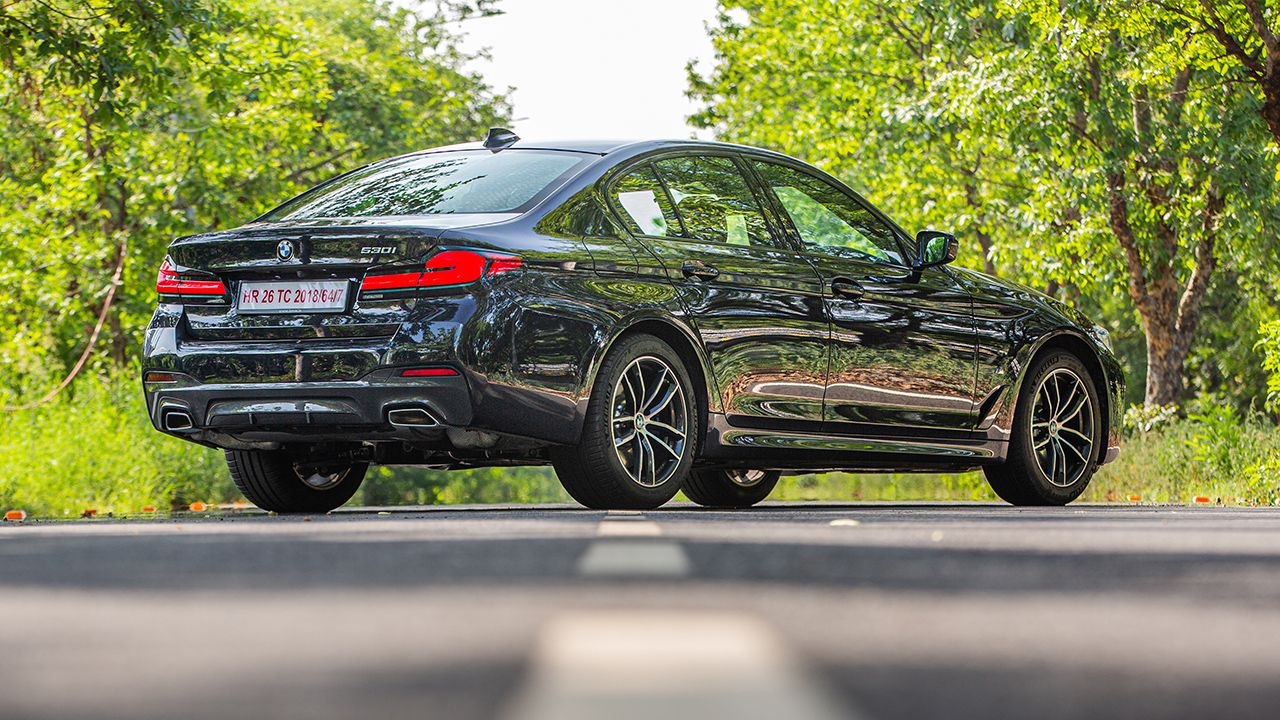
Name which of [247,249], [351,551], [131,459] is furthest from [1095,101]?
[351,551]

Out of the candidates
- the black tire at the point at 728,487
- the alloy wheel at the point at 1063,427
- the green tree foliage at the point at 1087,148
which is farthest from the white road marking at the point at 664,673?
the green tree foliage at the point at 1087,148

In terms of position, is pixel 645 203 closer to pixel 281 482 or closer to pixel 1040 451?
pixel 281 482

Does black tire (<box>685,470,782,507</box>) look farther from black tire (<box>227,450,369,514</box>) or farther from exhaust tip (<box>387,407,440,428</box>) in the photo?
exhaust tip (<box>387,407,440,428</box>)

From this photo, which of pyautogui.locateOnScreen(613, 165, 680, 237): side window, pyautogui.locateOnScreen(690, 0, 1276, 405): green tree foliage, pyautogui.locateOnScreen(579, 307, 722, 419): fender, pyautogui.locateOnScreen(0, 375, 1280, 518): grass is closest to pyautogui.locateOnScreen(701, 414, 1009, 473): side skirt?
pyautogui.locateOnScreen(579, 307, 722, 419): fender

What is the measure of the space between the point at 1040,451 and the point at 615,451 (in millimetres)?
3214

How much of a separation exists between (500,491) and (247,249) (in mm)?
31027

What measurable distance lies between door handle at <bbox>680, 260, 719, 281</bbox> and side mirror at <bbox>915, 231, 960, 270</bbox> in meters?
1.60

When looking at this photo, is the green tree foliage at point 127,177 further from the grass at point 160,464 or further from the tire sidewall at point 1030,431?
the tire sidewall at point 1030,431

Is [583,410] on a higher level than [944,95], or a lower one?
lower

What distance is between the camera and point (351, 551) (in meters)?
5.91

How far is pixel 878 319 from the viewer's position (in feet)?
31.7

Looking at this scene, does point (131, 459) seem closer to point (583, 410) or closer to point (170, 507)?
point (170, 507)

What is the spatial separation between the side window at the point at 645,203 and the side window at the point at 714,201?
68mm

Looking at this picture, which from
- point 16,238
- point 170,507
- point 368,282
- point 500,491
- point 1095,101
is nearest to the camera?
point 368,282
